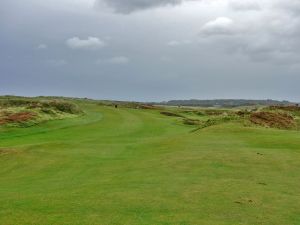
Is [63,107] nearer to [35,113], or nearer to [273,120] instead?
[35,113]

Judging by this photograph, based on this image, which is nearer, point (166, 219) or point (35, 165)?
point (166, 219)

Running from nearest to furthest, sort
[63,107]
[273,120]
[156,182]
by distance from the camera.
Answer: [156,182] → [273,120] → [63,107]

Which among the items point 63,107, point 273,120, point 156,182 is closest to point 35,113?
point 63,107

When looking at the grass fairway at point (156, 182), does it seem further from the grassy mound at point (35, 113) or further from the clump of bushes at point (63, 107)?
the clump of bushes at point (63, 107)

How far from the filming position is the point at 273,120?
5522 centimetres

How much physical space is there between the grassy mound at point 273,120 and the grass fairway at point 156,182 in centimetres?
1324

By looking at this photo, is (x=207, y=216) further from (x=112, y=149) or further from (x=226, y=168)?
(x=112, y=149)

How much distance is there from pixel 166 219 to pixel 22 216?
15.2 feet

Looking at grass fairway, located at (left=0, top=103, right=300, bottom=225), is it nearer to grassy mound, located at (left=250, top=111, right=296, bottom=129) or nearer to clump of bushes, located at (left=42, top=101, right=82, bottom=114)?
grassy mound, located at (left=250, top=111, right=296, bottom=129)

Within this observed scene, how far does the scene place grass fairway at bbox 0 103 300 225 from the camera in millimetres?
15211

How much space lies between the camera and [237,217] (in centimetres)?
1512

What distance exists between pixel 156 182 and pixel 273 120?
37.4 metres

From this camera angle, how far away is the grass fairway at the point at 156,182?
15.2 metres

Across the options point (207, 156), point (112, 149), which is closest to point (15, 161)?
point (112, 149)
